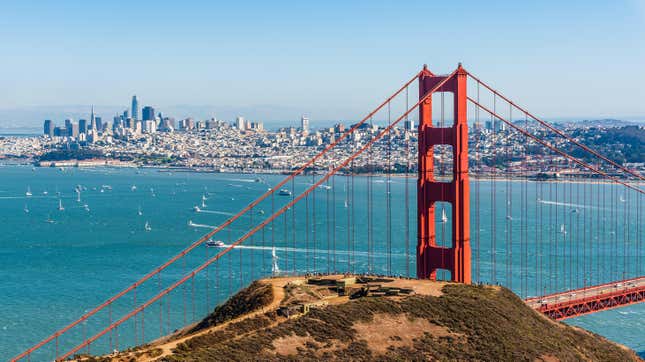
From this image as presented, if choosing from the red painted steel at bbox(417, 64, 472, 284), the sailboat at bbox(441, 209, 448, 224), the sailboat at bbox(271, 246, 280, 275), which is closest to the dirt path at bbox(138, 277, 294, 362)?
the red painted steel at bbox(417, 64, 472, 284)

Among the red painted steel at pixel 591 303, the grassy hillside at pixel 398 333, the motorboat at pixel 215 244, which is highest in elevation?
the grassy hillside at pixel 398 333

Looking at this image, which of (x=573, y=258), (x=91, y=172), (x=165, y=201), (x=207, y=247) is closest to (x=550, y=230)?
(x=573, y=258)

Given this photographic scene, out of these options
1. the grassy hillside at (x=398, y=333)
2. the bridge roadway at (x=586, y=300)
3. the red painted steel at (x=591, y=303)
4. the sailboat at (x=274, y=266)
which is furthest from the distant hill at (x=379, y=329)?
the sailboat at (x=274, y=266)

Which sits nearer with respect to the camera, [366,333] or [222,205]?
[366,333]

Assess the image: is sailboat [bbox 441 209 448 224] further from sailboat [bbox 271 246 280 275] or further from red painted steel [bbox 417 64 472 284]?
red painted steel [bbox 417 64 472 284]

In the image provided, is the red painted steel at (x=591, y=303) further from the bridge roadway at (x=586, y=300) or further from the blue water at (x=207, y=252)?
the blue water at (x=207, y=252)

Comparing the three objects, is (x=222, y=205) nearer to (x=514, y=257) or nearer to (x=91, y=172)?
(x=514, y=257)
